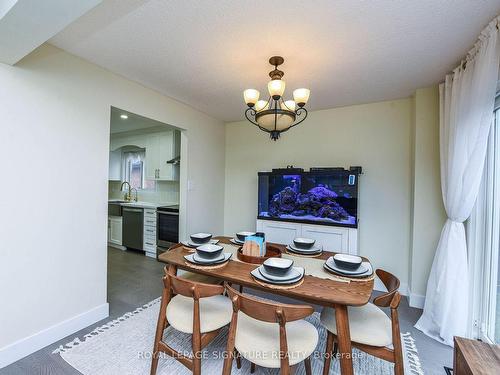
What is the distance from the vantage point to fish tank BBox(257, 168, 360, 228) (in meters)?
2.89

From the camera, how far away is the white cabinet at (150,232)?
4.11 meters

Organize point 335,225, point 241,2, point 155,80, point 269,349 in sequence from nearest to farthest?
point 269,349 < point 241,2 < point 155,80 < point 335,225

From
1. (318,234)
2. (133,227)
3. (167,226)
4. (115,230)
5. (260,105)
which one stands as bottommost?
(115,230)

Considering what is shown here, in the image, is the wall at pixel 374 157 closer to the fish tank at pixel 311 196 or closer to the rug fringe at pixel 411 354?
the fish tank at pixel 311 196

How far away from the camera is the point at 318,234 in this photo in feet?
9.86

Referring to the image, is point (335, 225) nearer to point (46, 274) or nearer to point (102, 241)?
point (102, 241)

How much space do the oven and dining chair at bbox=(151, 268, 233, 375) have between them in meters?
2.24

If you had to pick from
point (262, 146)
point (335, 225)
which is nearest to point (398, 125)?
point (335, 225)

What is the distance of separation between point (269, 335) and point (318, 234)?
1879 mm

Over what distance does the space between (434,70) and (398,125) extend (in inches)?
32.7

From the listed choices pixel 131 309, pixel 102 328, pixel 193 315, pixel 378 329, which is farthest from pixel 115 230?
pixel 378 329

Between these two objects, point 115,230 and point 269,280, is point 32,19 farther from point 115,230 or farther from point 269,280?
point 115,230

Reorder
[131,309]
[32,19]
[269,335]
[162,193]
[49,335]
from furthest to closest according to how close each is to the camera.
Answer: [162,193] → [131,309] → [49,335] → [269,335] → [32,19]

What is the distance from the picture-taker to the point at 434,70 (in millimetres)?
2189
